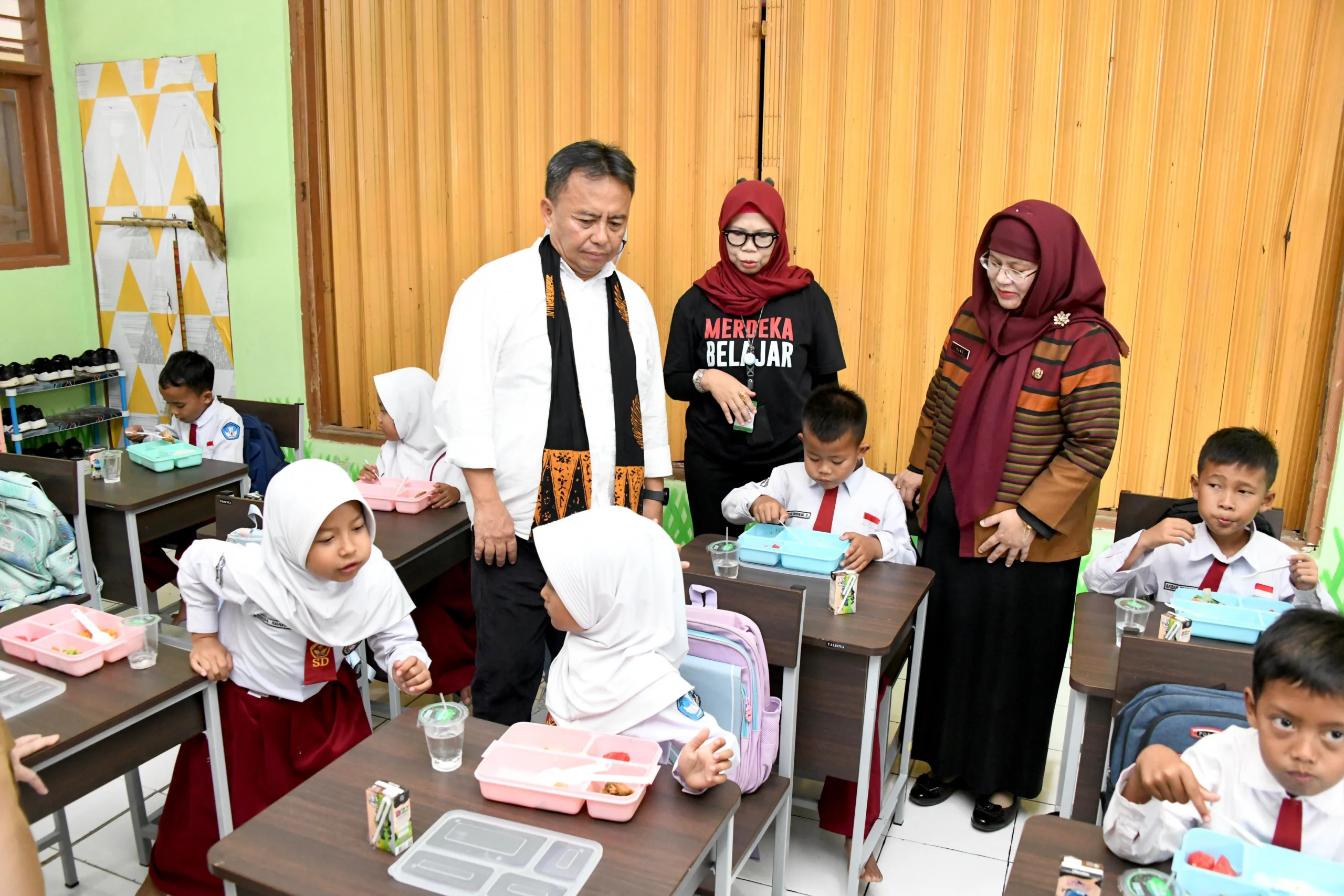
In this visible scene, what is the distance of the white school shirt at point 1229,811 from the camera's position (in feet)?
4.84

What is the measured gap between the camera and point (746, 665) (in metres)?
2.14

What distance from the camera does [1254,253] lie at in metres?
3.58

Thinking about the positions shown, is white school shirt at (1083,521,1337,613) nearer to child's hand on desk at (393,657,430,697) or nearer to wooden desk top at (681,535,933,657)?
wooden desk top at (681,535,933,657)

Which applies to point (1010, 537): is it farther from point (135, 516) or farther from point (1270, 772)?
point (135, 516)

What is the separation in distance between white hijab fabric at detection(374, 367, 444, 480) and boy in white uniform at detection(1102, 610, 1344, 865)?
9.30 feet

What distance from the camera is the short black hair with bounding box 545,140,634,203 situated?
2357 mm

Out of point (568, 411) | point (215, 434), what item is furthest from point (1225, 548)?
point (215, 434)

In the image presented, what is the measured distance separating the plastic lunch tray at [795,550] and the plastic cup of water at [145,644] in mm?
1497

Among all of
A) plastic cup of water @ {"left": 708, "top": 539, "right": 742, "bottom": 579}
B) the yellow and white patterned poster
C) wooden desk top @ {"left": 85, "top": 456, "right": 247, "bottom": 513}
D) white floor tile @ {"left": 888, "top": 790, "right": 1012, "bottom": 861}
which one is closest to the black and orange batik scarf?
plastic cup of water @ {"left": 708, "top": 539, "right": 742, "bottom": 579}

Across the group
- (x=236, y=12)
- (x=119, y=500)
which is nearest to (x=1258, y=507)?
(x=119, y=500)

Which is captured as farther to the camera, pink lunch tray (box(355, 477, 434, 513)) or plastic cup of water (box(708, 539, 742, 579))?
pink lunch tray (box(355, 477, 434, 513))

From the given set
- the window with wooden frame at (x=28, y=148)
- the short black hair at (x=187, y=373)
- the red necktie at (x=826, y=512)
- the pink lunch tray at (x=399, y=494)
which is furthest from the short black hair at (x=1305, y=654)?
the window with wooden frame at (x=28, y=148)

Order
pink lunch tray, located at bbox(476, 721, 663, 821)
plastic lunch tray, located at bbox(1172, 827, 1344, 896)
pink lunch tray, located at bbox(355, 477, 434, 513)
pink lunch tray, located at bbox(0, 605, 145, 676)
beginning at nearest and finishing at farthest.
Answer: plastic lunch tray, located at bbox(1172, 827, 1344, 896) < pink lunch tray, located at bbox(476, 721, 663, 821) < pink lunch tray, located at bbox(0, 605, 145, 676) < pink lunch tray, located at bbox(355, 477, 434, 513)

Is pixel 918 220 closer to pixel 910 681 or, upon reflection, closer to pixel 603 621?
pixel 910 681
